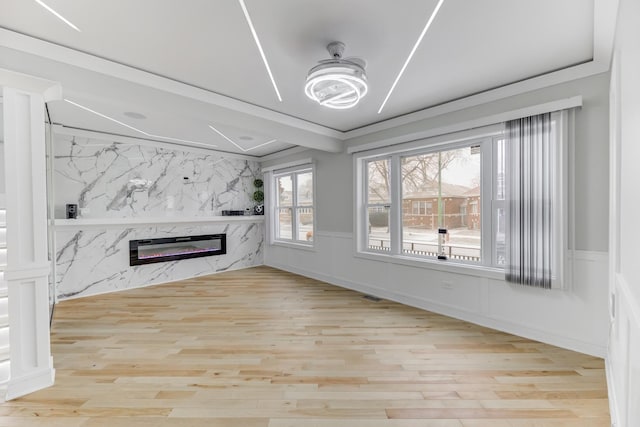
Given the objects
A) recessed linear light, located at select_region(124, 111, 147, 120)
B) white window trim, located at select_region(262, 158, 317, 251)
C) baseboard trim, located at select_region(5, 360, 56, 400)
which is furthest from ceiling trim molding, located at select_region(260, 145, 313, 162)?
baseboard trim, located at select_region(5, 360, 56, 400)

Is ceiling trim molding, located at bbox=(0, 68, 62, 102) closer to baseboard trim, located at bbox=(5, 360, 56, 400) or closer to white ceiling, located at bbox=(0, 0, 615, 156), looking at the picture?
white ceiling, located at bbox=(0, 0, 615, 156)

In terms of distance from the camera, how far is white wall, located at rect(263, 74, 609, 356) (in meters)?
2.47

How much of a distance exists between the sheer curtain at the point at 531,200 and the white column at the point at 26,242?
13.6 feet

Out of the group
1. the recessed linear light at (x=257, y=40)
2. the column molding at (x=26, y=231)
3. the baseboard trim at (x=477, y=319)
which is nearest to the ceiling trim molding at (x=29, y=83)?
the column molding at (x=26, y=231)

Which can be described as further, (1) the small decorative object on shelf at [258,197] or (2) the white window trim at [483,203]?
(1) the small decorative object on shelf at [258,197]

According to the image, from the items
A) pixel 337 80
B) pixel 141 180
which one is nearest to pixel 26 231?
pixel 337 80

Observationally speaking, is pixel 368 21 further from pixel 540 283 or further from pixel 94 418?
pixel 94 418

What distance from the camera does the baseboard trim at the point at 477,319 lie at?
101 inches

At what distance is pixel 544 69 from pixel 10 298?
4.71m

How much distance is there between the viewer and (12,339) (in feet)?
6.61

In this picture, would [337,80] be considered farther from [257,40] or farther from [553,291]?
[553,291]

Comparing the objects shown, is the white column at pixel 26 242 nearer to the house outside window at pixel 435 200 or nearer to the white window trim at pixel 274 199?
the house outside window at pixel 435 200

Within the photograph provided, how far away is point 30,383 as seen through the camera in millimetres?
2059

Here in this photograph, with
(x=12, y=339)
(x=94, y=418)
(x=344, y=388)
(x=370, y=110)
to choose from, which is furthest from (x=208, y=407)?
(x=370, y=110)
